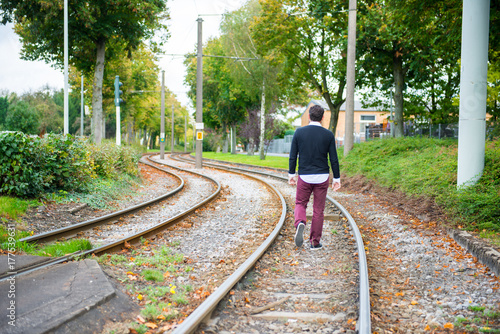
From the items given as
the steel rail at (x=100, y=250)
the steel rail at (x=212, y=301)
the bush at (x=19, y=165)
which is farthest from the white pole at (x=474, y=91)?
the bush at (x=19, y=165)

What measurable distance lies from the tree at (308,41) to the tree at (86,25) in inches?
243

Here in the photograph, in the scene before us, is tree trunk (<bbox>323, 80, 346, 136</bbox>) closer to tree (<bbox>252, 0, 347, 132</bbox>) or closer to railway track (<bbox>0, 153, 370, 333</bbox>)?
tree (<bbox>252, 0, 347, 132</bbox>)

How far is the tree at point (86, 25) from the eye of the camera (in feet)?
60.0

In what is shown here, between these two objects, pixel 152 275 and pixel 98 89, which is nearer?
pixel 152 275

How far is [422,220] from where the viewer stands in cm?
806

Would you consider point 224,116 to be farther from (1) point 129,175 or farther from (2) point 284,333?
(2) point 284,333

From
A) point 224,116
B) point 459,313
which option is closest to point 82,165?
point 459,313

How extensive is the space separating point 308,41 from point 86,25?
13.2 meters

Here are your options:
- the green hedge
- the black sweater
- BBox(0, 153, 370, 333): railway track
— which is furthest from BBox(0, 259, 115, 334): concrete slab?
the green hedge

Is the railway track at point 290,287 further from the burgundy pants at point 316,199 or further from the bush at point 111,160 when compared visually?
the bush at point 111,160

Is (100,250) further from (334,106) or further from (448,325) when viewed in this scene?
Result: (334,106)

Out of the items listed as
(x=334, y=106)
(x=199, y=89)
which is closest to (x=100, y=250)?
(x=199, y=89)

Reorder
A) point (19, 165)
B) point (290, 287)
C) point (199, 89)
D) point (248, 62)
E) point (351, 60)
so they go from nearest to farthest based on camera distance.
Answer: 1. point (290, 287)
2. point (19, 165)
3. point (351, 60)
4. point (199, 89)
5. point (248, 62)

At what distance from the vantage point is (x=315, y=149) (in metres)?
5.80
